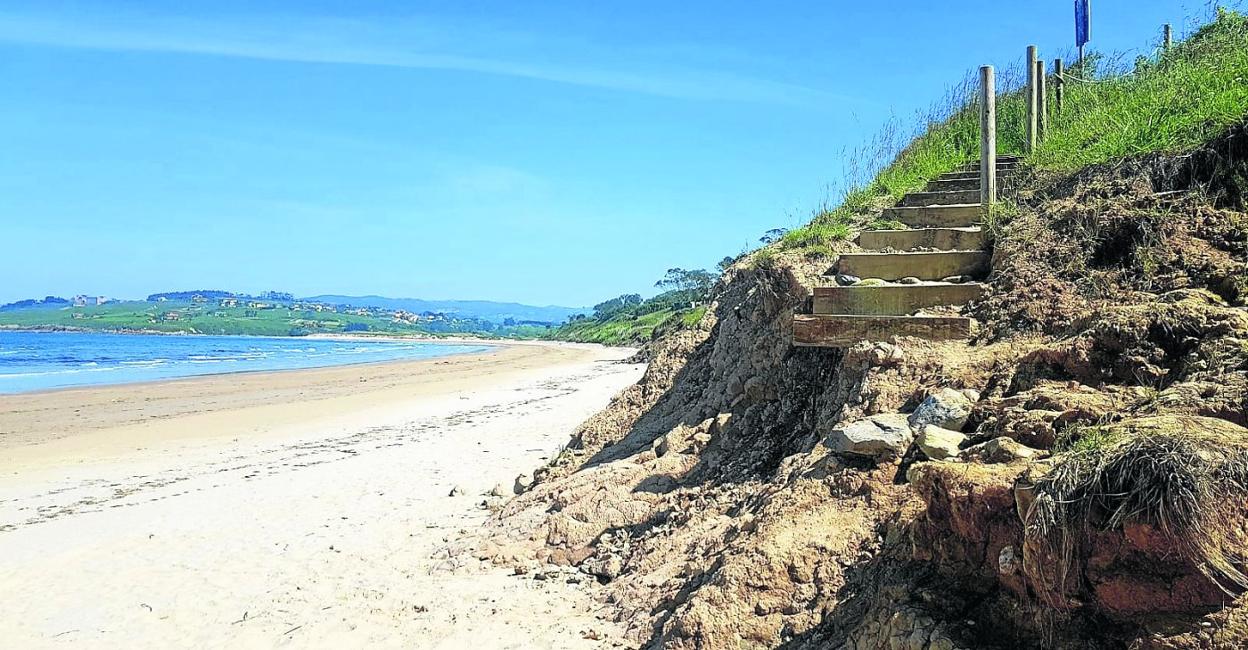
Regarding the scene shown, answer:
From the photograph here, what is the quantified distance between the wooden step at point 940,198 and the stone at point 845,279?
232cm

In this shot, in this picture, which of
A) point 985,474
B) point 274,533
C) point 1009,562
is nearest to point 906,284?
point 985,474

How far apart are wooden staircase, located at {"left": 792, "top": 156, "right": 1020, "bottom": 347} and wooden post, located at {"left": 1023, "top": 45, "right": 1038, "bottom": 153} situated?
2971 mm

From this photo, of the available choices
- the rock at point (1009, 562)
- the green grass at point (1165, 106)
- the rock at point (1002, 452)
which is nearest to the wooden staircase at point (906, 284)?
the green grass at point (1165, 106)

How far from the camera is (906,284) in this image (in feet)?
21.8

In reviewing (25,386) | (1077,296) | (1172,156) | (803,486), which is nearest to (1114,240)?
(1077,296)

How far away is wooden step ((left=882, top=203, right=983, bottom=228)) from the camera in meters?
8.00

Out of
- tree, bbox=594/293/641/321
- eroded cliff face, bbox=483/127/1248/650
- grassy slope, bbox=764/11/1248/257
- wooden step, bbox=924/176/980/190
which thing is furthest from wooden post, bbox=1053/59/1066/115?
tree, bbox=594/293/641/321

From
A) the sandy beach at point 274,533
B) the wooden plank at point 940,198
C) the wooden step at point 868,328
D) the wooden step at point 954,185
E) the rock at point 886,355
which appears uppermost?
the wooden step at point 954,185

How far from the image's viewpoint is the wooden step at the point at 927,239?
7.19 m

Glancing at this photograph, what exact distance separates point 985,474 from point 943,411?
1200 mm

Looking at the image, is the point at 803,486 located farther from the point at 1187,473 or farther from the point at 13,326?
the point at 13,326

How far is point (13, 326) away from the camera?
5084 inches

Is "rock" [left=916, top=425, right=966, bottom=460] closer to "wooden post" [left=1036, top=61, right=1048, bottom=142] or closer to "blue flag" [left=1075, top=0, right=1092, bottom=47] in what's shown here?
"wooden post" [left=1036, top=61, right=1048, bottom=142]

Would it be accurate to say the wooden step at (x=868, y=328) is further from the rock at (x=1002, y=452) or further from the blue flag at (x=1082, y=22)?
the blue flag at (x=1082, y=22)
